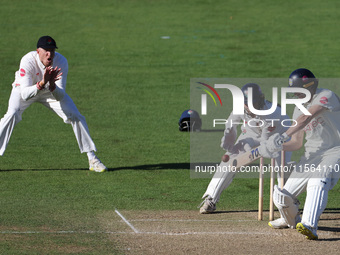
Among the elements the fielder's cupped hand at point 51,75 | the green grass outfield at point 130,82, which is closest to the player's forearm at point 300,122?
the green grass outfield at point 130,82

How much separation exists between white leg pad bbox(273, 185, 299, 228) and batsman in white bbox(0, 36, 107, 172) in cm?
444

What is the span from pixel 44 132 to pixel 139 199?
5577mm

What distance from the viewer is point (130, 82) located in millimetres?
20828

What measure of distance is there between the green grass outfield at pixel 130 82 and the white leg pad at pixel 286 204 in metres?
1.58

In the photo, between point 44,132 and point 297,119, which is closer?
point 297,119

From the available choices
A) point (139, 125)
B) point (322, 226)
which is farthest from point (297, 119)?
point (139, 125)

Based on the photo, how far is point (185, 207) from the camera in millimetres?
10727

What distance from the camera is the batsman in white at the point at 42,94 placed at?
40.1 feet

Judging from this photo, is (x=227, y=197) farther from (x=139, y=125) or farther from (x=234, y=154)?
(x=139, y=125)

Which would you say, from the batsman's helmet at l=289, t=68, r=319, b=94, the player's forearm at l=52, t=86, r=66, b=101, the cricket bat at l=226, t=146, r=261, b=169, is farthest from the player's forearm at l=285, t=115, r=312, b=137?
the player's forearm at l=52, t=86, r=66, b=101

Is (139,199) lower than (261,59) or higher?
A: lower

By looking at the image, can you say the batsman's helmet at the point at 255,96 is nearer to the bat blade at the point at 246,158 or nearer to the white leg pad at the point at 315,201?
the bat blade at the point at 246,158

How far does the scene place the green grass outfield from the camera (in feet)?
36.0

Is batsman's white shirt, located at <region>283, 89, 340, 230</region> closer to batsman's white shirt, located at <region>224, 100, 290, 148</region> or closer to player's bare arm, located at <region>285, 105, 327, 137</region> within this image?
player's bare arm, located at <region>285, 105, 327, 137</region>
